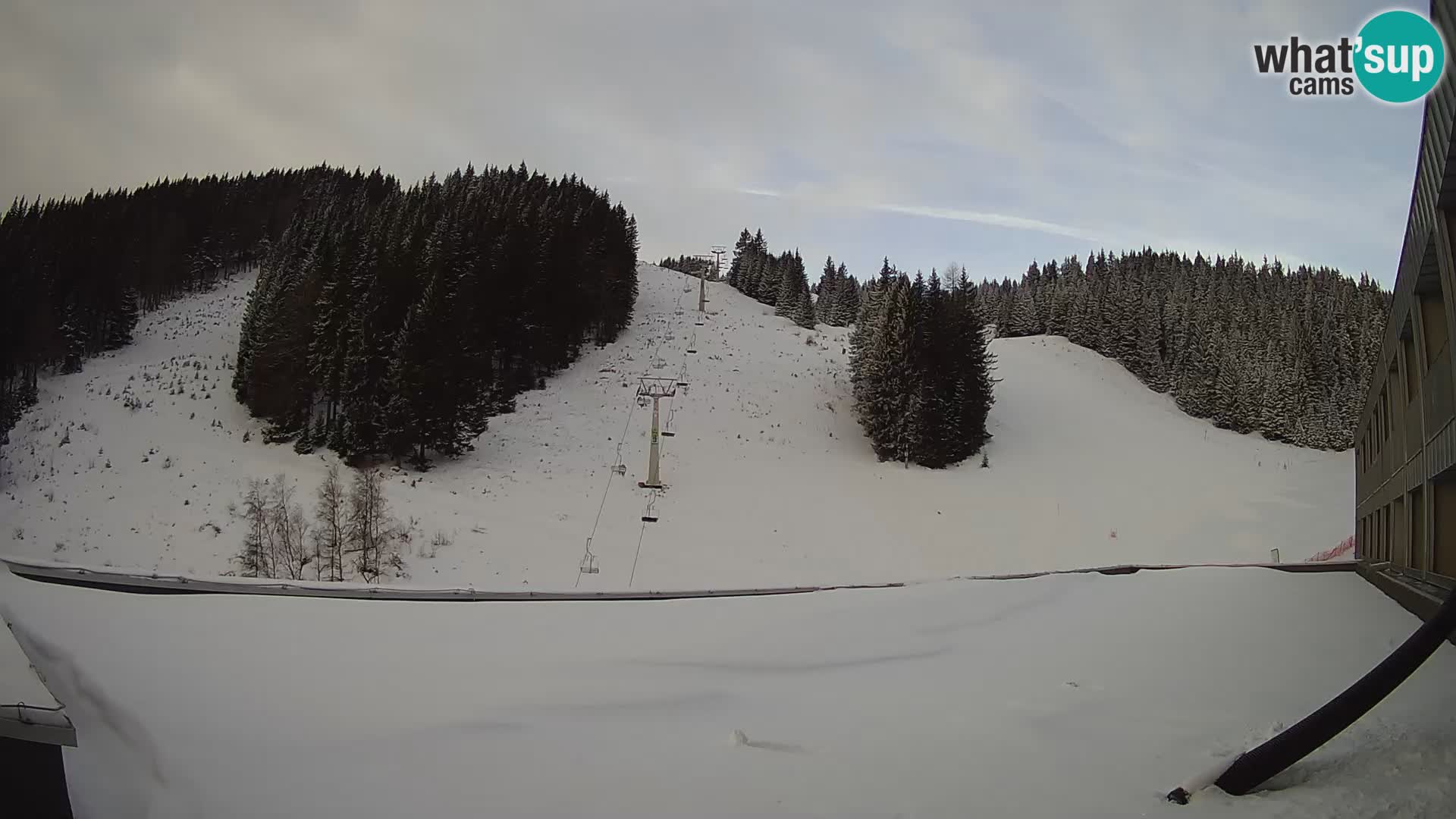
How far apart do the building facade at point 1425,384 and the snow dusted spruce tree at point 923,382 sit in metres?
22.6

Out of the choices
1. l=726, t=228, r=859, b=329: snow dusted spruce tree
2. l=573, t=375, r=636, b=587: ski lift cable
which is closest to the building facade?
l=573, t=375, r=636, b=587: ski lift cable

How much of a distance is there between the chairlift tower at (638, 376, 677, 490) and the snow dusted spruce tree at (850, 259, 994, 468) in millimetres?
10739

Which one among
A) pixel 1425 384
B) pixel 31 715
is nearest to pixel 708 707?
pixel 31 715

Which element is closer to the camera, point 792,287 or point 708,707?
point 708,707

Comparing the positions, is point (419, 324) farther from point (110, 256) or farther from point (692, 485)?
point (110, 256)

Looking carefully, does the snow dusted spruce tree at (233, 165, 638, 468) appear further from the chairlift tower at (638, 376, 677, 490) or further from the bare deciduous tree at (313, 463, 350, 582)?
the bare deciduous tree at (313, 463, 350, 582)

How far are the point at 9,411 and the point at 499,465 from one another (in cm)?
1457

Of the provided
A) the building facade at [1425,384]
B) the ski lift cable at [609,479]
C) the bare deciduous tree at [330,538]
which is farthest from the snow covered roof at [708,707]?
the ski lift cable at [609,479]

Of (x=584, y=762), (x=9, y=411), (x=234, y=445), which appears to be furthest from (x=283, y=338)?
(x=584, y=762)

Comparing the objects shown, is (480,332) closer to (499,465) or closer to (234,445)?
(499,465)

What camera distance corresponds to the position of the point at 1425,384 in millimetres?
8086

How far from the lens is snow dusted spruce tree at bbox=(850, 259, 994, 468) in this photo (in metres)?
34.8

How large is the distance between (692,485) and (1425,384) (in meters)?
23.1

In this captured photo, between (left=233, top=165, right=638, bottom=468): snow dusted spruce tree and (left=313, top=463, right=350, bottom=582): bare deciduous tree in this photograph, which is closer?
(left=313, top=463, right=350, bottom=582): bare deciduous tree
